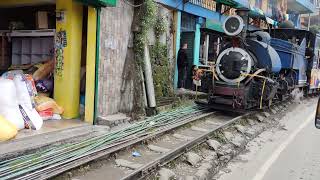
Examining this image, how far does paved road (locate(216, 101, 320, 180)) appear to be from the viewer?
689 cm

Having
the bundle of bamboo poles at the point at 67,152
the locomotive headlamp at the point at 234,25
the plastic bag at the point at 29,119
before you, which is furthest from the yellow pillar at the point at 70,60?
the locomotive headlamp at the point at 234,25

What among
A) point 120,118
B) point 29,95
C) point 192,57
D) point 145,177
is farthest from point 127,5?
point 192,57

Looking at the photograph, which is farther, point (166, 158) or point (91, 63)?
point (91, 63)

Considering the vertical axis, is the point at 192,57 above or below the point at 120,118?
above

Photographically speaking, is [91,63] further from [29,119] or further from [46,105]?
[29,119]

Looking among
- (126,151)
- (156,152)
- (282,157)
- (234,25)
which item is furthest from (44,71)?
(282,157)

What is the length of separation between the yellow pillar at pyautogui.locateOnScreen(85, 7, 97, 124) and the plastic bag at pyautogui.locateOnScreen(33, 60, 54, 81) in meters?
1.26

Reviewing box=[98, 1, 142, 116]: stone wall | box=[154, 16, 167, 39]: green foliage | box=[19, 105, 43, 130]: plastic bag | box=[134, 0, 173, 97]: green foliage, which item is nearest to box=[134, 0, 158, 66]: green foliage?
box=[134, 0, 173, 97]: green foliage

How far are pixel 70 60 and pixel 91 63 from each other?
0.46 m

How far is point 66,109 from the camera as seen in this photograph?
9148 mm

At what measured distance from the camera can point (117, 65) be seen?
999cm

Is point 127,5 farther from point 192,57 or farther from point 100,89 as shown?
point 192,57

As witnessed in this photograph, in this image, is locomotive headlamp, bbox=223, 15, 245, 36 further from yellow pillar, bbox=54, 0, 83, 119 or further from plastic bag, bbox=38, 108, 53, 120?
plastic bag, bbox=38, 108, 53, 120

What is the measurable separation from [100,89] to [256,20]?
17.5m
